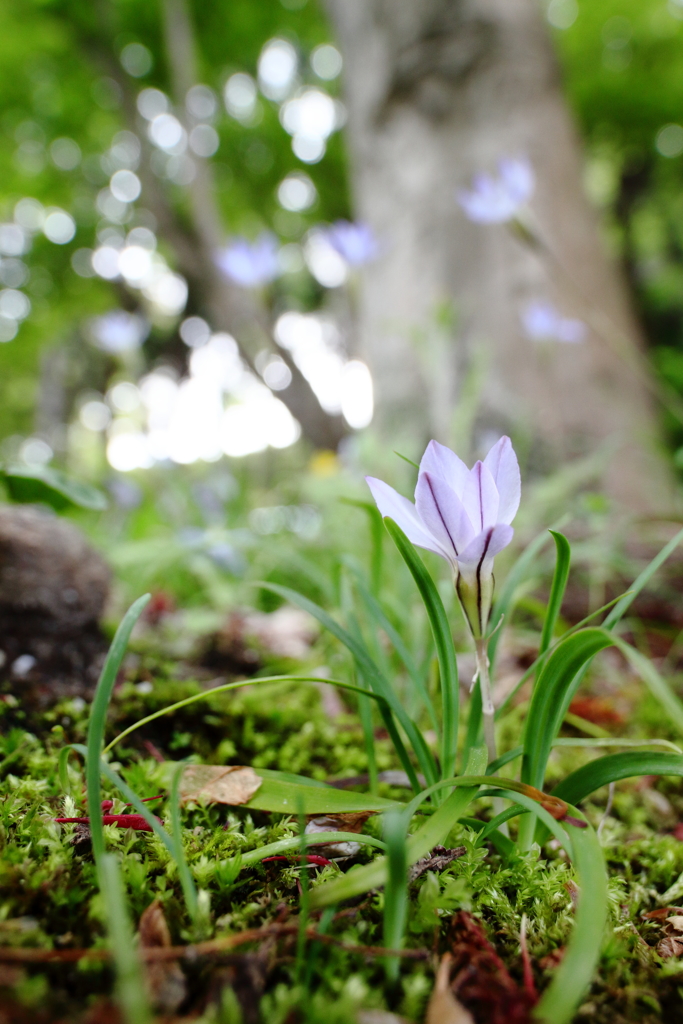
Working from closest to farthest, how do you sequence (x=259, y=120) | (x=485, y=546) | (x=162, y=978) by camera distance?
(x=162, y=978)
(x=485, y=546)
(x=259, y=120)

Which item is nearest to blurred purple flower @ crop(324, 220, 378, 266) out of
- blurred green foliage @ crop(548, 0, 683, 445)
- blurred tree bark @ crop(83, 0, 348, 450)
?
blurred tree bark @ crop(83, 0, 348, 450)

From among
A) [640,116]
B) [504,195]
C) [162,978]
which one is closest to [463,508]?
[162,978]

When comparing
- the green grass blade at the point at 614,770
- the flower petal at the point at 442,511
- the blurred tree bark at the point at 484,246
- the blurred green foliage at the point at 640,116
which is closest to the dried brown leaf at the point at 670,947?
the green grass blade at the point at 614,770

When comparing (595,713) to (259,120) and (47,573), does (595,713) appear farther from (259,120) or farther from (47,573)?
(259,120)

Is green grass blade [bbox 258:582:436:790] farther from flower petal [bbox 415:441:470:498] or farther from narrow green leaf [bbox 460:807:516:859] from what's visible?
flower petal [bbox 415:441:470:498]

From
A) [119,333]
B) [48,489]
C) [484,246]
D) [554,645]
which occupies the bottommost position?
[554,645]

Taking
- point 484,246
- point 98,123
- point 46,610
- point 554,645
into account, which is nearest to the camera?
point 554,645
